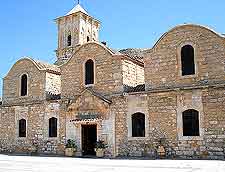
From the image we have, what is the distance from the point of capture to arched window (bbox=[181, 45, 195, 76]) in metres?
16.2

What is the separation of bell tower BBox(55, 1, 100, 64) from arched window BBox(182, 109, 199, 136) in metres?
20.7

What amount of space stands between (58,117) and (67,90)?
5.78 ft

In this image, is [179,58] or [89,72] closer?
[179,58]

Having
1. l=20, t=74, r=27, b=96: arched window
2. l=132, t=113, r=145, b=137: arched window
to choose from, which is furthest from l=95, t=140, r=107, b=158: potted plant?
l=20, t=74, r=27, b=96: arched window

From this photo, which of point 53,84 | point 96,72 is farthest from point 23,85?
point 96,72

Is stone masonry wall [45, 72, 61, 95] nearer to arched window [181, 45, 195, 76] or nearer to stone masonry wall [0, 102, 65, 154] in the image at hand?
stone masonry wall [0, 102, 65, 154]

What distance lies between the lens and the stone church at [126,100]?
50.7 feet

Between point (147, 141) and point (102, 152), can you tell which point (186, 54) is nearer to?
point (147, 141)

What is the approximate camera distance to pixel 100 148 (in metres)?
17.8

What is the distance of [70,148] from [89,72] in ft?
15.1

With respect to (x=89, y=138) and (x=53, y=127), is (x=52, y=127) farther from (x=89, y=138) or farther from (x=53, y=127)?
(x=89, y=138)

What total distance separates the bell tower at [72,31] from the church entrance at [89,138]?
658 inches

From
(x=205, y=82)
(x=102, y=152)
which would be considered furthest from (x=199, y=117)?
(x=102, y=152)

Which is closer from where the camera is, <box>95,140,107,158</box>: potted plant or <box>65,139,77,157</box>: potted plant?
<box>95,140,107,158</box>: potted plant
